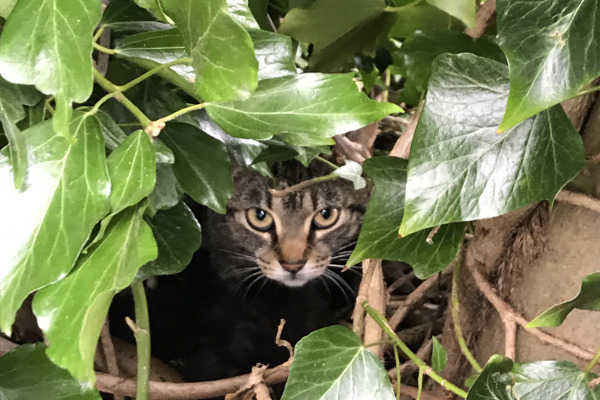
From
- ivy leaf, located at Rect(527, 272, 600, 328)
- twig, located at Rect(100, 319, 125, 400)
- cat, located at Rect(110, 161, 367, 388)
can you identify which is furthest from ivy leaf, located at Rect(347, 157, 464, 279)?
cat, located at Rect(110, 161, 367, 388)

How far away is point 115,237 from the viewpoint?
0.34 meters

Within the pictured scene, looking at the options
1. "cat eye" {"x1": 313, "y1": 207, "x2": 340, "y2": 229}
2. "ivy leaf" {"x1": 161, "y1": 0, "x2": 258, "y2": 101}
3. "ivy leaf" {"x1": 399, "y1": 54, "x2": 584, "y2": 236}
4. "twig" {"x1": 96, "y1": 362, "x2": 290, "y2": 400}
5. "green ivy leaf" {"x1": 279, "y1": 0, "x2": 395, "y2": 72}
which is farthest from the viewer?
"cat eye" {"x1": 313, "y1": 207, "x2": 340, "y2": 229}

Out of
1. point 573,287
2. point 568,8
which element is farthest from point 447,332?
point 568,8

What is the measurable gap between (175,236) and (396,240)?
23 cm

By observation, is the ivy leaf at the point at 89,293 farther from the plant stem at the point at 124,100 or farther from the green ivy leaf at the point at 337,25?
the green ivy leaf at the point at 337,25

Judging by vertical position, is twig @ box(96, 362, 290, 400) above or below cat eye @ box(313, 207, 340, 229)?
above

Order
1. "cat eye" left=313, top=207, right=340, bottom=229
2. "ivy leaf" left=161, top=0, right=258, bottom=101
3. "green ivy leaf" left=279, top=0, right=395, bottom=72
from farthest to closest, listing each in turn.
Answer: "cat eye" left=313, top=207, right=340, bottom=229, "green ivy leaf" left=279, top=0, right=395, bottom=72, "ivy leaf" left=161, top=0, right=258, bottom=101

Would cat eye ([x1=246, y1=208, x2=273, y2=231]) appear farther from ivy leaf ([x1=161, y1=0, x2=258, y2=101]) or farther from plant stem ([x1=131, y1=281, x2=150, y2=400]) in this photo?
ivy leaf ([x1=161, y1=0, x2=258, y2=101])

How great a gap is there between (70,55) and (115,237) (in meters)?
0.11

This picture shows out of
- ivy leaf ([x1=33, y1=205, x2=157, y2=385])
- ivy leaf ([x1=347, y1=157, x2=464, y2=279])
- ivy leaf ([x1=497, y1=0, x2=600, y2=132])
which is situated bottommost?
ivy leaf ([x1=347, y1=157, x2=464, y2=279])

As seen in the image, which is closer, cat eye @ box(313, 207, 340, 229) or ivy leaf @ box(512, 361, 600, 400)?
ivy leaf @ box(512, 361, 600, 400)

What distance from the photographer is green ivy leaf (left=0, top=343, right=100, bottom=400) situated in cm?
45

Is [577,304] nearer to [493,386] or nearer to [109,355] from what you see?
[493,386]

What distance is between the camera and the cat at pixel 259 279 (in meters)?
1.00
